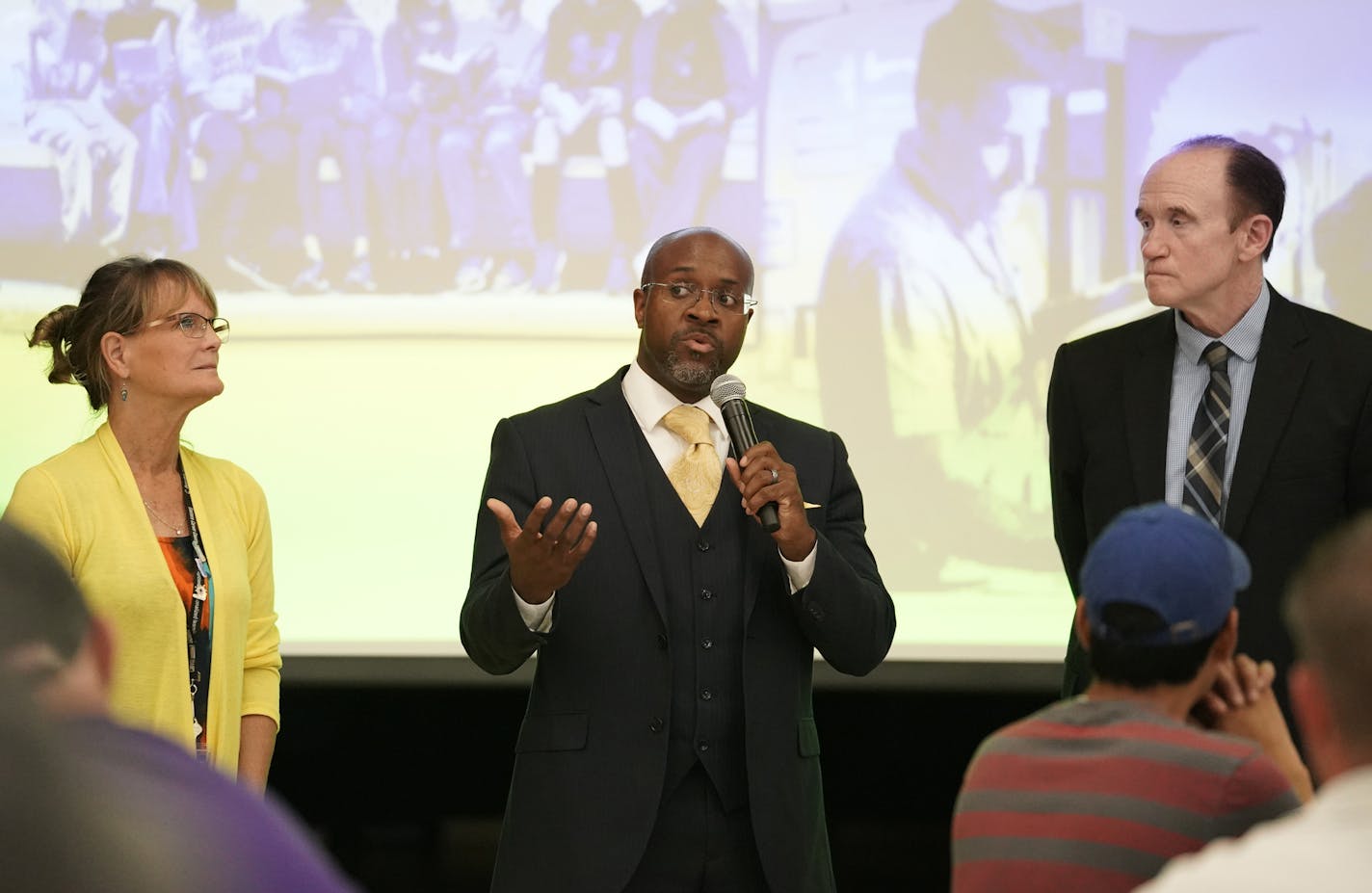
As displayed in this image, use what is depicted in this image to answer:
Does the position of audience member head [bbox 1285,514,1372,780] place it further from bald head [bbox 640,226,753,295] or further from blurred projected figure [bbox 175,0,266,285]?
blurred projected figure [bbox 175,0,266,285]

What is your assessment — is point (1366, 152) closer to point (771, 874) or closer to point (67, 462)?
point (771, 874)

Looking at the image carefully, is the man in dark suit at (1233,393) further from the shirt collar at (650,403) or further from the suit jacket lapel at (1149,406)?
the shirt collar at (650,403)

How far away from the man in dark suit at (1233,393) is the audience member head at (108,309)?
163 cm

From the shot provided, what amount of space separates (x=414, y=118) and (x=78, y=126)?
87cm

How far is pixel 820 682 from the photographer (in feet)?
14.9

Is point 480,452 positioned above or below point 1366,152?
below

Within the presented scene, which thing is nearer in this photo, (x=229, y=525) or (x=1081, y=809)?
(x=1081, y=809)

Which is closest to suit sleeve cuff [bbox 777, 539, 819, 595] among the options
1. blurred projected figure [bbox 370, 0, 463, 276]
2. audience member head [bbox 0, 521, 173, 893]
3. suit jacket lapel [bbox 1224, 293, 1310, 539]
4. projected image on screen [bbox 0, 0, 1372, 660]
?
suit jacket lapel [bbox 1224, 293, 1310, 539]

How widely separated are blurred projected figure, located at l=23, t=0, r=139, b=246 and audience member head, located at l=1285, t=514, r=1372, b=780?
3599 millimetres

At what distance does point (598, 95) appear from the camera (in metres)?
4.32

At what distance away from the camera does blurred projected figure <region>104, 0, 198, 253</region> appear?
435cm

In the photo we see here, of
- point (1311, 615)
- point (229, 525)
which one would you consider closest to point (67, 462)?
point (229, 525)

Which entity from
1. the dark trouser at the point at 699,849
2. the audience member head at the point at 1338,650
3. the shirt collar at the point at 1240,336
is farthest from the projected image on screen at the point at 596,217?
the audience member head at the point at 1338,650

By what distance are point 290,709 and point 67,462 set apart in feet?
6.24
